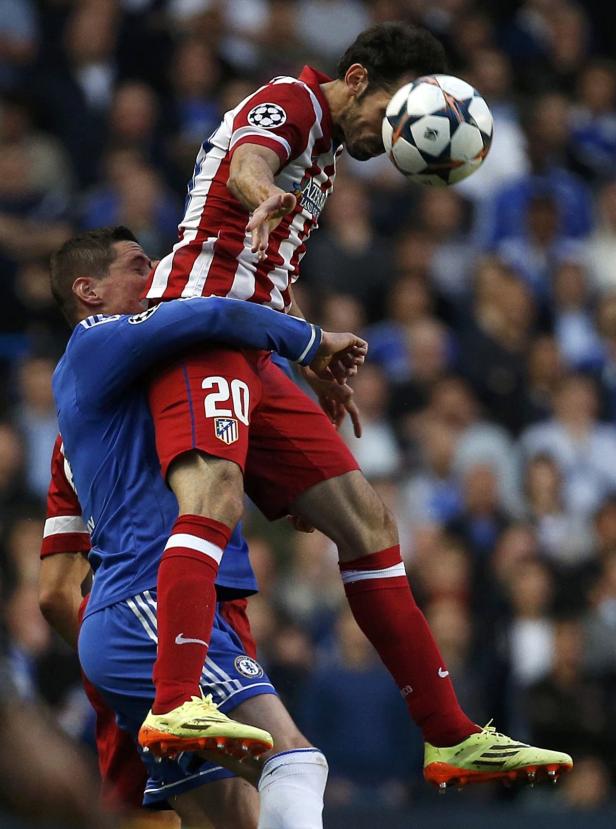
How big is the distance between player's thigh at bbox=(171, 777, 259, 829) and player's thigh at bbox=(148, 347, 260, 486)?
1.08m

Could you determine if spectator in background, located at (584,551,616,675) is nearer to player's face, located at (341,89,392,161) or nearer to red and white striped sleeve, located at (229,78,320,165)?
player's face, located at (341,89,392,161)

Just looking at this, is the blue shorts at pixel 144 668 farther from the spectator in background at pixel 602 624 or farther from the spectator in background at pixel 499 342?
the spectator in background at pixel 499 342

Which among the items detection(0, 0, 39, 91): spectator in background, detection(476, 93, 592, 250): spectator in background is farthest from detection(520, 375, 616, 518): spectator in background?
detection(0, 0, 39, 91): spectator in background

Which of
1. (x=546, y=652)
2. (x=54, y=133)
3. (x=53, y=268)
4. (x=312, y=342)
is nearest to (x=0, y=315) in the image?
(x=54, y=133)

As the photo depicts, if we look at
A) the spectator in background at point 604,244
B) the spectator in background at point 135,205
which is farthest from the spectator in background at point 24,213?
the spectator in background at point 604,244

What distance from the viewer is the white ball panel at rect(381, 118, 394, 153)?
585cm

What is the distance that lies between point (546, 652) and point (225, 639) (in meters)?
5.06

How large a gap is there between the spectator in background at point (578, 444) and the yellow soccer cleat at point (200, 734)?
6.70m

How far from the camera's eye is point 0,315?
436 inches

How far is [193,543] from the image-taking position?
5.45 metres

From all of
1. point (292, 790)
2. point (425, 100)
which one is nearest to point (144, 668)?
point (292, 790)

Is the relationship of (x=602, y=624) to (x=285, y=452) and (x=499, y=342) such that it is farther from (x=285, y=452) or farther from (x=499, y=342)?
(x=285, y=452)

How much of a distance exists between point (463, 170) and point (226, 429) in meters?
1.21

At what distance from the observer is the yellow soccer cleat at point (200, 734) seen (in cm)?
511
